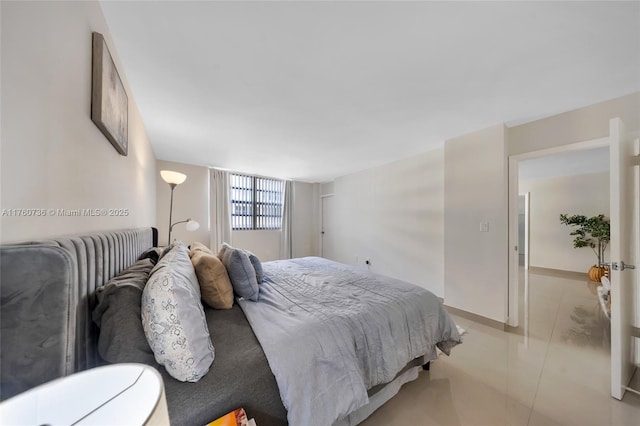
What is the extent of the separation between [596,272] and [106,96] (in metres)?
7.32

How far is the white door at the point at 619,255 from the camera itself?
4.75ft

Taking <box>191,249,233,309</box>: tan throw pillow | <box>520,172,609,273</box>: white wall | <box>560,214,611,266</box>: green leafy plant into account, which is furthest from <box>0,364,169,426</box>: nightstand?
<box>520,172,609,273</box>: white wall

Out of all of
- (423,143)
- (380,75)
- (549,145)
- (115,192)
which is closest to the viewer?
(115,192)

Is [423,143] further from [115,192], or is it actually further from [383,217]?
[115,192]

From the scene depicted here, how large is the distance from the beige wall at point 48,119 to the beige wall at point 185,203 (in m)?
3.22

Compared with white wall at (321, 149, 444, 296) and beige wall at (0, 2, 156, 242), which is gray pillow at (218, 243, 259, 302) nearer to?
beige wall at (0, 2, 156, 242)

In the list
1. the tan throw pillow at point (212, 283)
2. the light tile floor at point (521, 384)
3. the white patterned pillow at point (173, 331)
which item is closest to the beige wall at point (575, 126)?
the light tile floor at point (521, 384)

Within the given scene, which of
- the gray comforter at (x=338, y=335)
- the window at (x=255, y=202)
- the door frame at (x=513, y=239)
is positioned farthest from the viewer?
the window at (x=255, y=202)

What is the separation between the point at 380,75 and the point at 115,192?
6.58ft

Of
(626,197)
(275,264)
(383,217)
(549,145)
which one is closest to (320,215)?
(383,217)

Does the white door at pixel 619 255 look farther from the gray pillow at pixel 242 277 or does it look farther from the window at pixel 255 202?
the window at pixel 255 202

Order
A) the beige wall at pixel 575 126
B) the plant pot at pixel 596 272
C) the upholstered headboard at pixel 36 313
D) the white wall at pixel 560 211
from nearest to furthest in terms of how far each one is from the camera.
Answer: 1. the upholstered headboard at pixel 36 313
2. the beige wall at pixel 575 126
3. the plant pot at pixel 596 272
4. the white wall at pixel 560 211

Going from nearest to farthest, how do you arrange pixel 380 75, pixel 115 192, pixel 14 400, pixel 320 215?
pixel 14 400 → pixel 115 192 → pixel 380 75 → pixel 320 215

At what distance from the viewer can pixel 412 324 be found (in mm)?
1517
